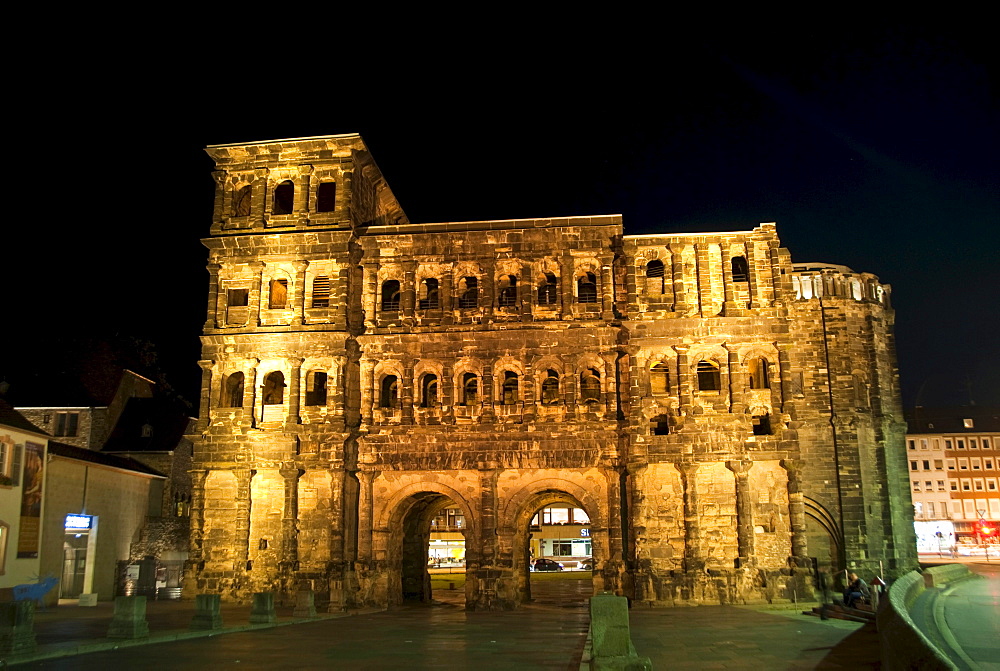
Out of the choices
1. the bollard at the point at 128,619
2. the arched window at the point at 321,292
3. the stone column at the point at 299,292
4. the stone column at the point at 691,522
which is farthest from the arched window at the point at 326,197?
the bollard at the point at 128,619

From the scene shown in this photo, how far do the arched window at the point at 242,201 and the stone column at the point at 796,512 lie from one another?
88.6ft

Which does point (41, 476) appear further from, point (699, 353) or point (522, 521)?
point (699, 353)

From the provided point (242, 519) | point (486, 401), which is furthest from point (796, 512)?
point (242, 519)

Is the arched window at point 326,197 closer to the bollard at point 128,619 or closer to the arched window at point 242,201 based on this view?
the arched window at point 242,201

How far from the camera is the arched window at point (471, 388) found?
39.9 meters

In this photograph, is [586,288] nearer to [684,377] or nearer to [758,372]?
[684,377]

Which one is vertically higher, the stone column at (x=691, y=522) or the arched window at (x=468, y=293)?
the arched window at (x=468, y=293)

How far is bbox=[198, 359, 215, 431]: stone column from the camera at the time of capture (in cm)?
3953

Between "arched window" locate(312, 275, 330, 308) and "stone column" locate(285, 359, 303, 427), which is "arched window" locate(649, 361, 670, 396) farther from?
"stone column" locate(285, 359, 303, 427)

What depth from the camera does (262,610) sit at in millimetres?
27625

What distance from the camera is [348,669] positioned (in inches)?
687

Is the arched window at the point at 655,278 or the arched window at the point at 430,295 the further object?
the arched window at the point at 430,295

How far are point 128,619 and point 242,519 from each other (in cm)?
1558

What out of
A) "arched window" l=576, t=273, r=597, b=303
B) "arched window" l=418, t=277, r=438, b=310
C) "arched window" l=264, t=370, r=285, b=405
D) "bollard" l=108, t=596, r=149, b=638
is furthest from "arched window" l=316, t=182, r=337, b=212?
"bollard" l=108, t=596, r=149, b=638
